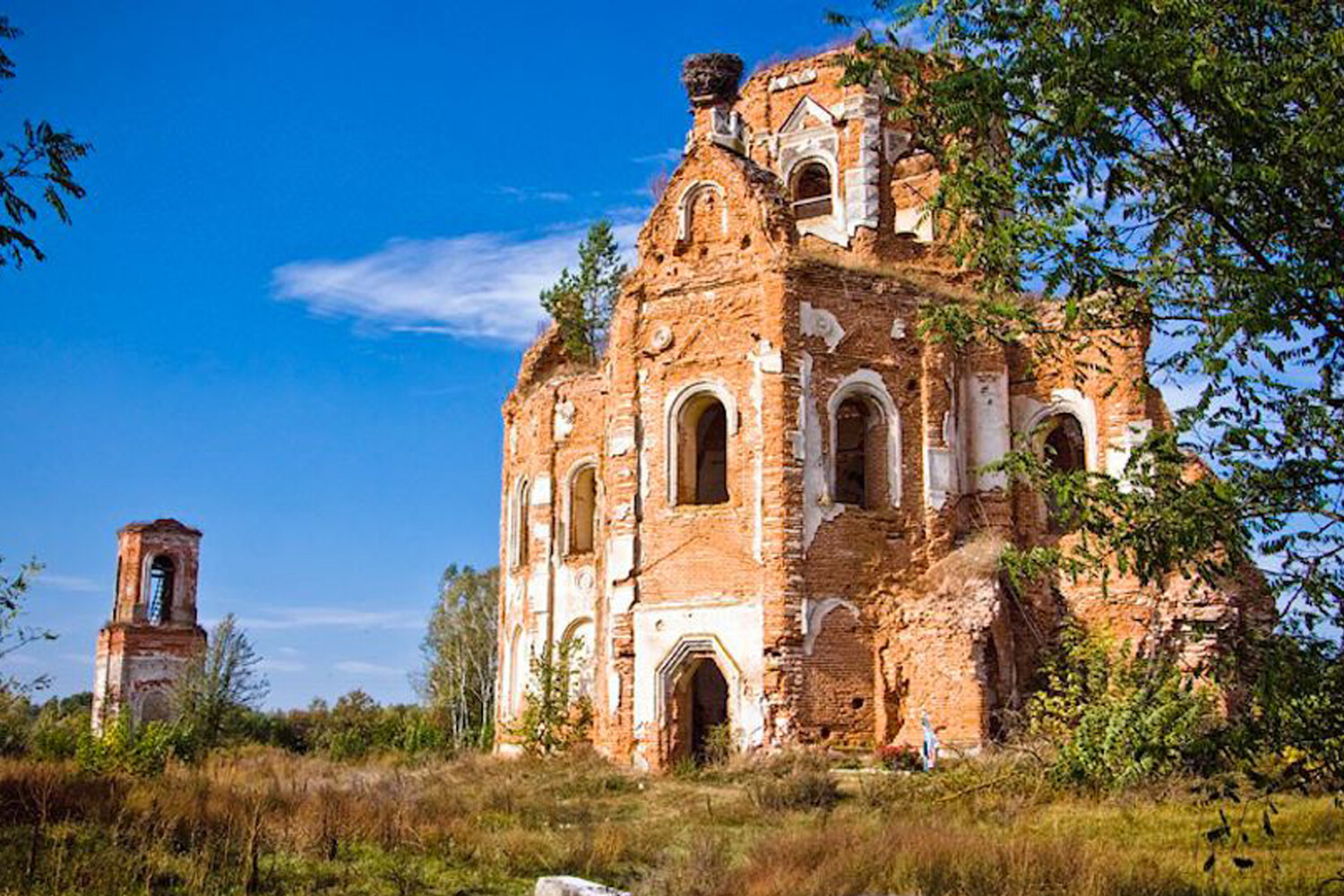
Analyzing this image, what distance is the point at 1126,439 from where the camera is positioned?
21.7 m

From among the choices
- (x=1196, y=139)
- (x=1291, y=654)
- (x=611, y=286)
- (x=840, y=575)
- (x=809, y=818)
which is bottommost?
(x=809, y=818)

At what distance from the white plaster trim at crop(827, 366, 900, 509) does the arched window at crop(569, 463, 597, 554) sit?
6.51m

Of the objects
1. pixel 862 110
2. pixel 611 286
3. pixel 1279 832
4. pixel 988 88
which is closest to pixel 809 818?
pixel 1279 832

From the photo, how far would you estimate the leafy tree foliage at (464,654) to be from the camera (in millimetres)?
38844

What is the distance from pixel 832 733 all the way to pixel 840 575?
2360 mm

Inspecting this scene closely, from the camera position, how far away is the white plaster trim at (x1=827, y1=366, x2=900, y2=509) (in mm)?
21422

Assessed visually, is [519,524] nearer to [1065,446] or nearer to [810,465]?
[810,465]

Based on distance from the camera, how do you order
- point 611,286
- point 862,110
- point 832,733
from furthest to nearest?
1. point 611,286
2. point 862,110
3. point 832,733

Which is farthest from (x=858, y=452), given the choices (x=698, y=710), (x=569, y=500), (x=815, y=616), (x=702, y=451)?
(x=569, y=500)

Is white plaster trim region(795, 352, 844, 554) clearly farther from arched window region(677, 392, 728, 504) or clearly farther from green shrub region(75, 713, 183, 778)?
green shrub region(75, 713, 183, 778)

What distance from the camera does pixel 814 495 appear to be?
20.8 meters

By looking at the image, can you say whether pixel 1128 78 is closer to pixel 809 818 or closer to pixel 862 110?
pixel 809 818

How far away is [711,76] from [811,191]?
117 inches

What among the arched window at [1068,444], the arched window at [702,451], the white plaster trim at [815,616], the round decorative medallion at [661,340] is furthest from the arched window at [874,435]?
the arched window at [1068,444]
